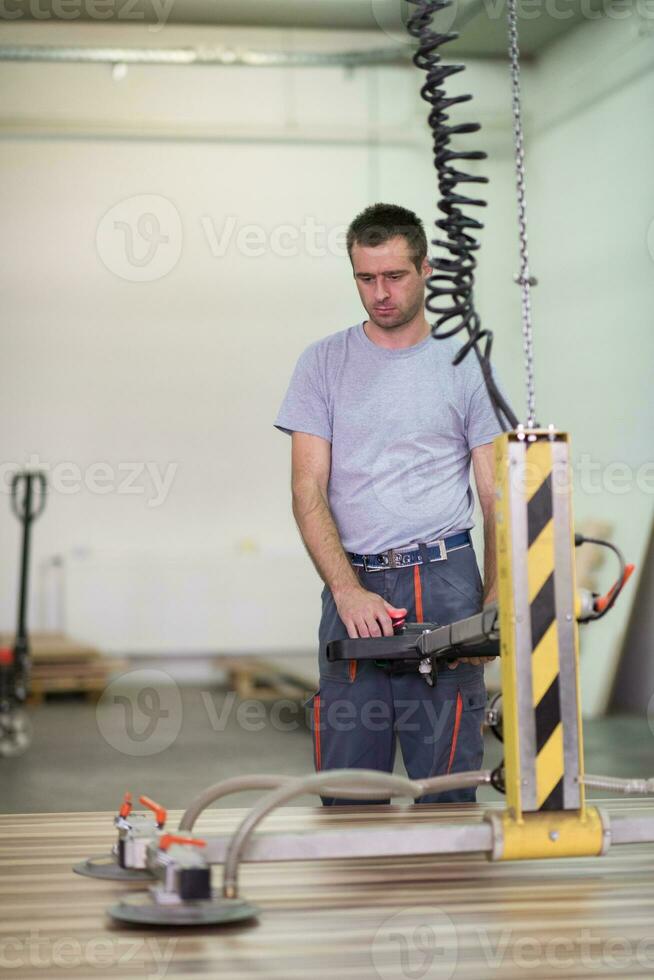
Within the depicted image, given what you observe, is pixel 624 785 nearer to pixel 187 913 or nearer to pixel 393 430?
pixel 187 913

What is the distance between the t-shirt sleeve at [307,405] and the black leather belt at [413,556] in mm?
243

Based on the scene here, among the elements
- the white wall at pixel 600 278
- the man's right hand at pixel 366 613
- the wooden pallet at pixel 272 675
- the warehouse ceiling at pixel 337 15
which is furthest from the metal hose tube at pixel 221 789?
the warehouse ceiling at pixel 337 15

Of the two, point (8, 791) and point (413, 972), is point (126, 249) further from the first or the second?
point (413, 972)

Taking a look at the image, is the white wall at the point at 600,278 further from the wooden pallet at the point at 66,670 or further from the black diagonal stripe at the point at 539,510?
the black diagonal stripe at the point at 539,510

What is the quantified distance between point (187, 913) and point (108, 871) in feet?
0.61

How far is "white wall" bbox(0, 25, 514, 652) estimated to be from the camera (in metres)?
7.86

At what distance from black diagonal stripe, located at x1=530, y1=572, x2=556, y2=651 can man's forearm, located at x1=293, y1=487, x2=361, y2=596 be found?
110cm

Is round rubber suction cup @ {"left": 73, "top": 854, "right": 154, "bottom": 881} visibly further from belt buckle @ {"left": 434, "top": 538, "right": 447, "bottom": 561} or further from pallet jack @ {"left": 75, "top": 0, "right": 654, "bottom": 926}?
belt buckle @ {"left": 434, "top": 538, "right": 447, "bottom": 561}

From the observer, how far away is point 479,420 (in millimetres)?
2283

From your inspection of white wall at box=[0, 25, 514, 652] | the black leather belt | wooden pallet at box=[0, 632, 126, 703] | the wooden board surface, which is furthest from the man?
white wall at box=[0, 25, 514, 652]

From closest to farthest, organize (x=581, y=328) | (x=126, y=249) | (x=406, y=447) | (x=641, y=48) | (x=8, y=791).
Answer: (x=406, y=447) → (x=8, y=791) → (x=641, y=48) → (x=581, y=328) → (x=126, y=249)

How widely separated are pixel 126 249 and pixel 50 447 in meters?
1.34

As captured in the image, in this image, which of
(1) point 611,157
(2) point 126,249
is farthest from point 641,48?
(2) point 126,249

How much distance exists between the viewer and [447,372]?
2309 mm
